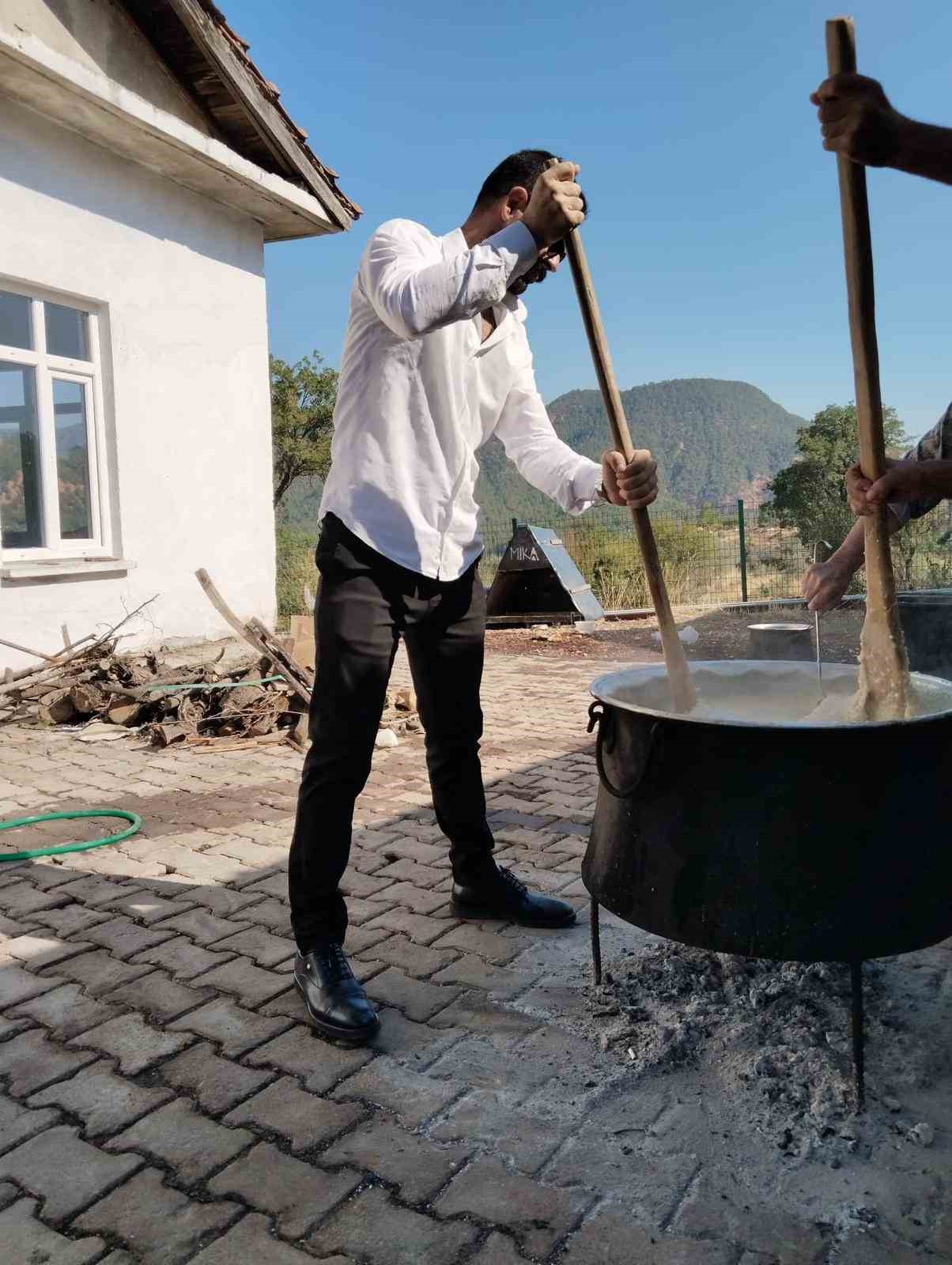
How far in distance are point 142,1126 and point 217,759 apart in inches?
145

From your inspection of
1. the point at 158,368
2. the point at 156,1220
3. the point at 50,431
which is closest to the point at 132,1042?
the point at 156,1220

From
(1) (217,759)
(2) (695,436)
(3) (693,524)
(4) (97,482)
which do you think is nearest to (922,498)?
(1) (217,759)

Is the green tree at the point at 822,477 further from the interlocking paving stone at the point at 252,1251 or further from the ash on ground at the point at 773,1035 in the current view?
the interlocking paving stone at the point at 252,1251

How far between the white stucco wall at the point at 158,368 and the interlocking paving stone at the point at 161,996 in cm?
478

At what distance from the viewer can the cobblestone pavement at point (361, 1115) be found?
1.71m

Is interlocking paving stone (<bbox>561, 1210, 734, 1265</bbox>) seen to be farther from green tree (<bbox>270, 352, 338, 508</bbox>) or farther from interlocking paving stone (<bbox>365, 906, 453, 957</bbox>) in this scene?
green tree (<bbox>270, 352, 338, 508</bbox>)

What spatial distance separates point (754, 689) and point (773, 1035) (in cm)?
90

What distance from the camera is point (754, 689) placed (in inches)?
105

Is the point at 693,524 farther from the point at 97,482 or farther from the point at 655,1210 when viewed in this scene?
the point at 655,1210

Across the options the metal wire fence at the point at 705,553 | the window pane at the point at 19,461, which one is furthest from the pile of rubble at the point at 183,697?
the metal wire fence at the point at 705,553

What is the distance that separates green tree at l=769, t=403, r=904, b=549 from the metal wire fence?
302 cm

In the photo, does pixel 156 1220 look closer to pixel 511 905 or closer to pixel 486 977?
pixel 486 977

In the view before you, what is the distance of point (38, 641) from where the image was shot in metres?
7.11

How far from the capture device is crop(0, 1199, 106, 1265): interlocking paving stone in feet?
5.50
